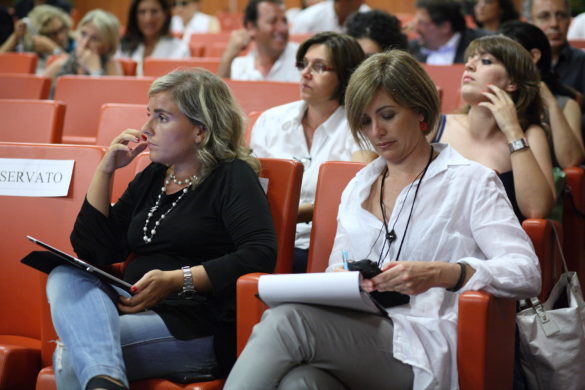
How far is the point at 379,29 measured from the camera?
12.4ft

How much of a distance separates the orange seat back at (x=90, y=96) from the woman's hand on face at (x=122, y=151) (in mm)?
1552

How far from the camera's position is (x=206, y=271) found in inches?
83.4

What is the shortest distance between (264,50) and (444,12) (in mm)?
1084

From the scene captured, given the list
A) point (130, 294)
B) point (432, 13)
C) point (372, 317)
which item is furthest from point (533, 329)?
point (432, 13)

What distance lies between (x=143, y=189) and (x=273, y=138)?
71 centimetres

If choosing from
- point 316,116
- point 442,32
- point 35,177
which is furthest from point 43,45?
point 35,177

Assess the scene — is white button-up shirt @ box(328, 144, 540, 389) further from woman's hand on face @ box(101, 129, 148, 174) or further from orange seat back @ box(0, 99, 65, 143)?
orange seat back @ box(0, 99, 65, 143)

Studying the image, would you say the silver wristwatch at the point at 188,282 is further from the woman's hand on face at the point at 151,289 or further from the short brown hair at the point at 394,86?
the short brown hair at the point at 394,86

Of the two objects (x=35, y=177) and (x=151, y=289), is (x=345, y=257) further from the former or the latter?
(x=35, y=177)

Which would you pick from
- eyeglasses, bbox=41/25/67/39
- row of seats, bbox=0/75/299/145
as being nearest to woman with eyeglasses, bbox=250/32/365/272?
row of seats, bbox=0/75/299/145

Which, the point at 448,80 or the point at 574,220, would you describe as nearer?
the point at 574,220

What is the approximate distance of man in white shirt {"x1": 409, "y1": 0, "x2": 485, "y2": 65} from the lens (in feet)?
16.3

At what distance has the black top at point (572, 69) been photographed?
4078mm

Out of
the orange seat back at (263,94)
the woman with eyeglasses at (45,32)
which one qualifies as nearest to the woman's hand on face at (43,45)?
the woman with eyeglasses at (45,32)
